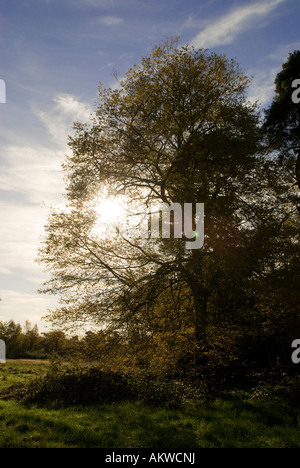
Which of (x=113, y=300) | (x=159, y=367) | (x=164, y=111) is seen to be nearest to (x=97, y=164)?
(x=164, y=111)

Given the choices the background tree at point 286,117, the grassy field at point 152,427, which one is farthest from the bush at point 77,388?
the background tree at point 286,117

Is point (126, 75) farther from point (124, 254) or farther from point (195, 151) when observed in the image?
point (124, 254)

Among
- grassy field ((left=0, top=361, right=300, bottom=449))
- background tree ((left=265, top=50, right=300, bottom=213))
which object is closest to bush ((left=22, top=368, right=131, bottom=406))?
grassy field ((left=0, top=361, right=300, bottom=449))

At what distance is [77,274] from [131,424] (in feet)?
20.2

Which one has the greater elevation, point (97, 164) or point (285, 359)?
point (97, 164)

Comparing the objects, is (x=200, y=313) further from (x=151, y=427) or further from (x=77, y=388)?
(x=77, y=388)

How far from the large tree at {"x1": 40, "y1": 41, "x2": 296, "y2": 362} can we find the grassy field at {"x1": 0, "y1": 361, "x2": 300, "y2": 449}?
8.78ft

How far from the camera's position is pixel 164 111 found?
12.9 meters

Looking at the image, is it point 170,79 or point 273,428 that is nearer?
point 273,428

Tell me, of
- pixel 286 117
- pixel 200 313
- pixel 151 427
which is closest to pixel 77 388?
pixel 151 427

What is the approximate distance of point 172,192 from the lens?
46.1 ft

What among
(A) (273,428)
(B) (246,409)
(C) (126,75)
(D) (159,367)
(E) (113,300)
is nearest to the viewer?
(A) (273,428)

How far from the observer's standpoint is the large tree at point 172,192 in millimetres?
11562

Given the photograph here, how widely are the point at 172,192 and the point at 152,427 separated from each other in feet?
29.3
